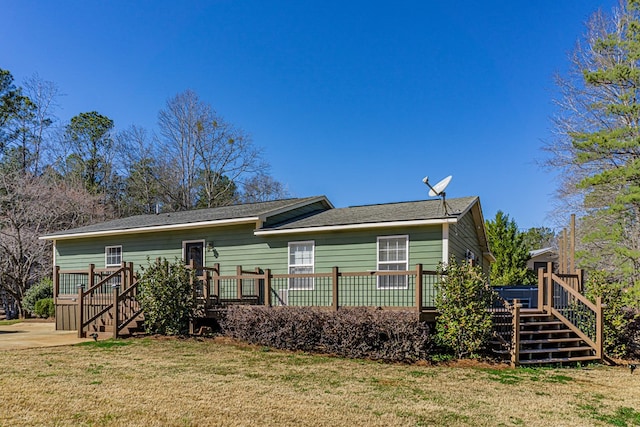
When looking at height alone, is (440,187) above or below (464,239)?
above

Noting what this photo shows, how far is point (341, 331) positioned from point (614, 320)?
231 inches

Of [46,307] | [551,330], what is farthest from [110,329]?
[551,330]

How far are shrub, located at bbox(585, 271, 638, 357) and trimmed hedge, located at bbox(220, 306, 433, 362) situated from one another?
4.01 m

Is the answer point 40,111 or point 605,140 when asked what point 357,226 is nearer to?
point 605,140

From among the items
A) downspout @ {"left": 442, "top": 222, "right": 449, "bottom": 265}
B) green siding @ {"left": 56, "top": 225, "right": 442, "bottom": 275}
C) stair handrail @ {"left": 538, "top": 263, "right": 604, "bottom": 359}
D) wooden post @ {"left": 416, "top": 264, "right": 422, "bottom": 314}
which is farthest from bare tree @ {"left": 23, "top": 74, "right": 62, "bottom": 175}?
stair handrail @ {"left": 538, "top": 263, "right": 604, "bottom": 359}

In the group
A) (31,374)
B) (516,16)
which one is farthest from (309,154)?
(31,374)

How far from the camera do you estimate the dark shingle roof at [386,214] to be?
1167cm

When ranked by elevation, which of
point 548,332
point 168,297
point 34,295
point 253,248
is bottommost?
point 34,295

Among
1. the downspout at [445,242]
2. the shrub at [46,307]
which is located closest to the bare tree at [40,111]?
the shrub at [46,307]

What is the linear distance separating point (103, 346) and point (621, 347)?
10990mm

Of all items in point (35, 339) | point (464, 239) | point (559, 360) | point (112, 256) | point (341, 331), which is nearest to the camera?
point (559, 360)

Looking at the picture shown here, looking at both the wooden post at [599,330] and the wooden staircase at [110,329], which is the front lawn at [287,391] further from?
the wooden staircase at [110,329]

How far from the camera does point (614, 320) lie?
987 centimetres

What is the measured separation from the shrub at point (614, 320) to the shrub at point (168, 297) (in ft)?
30.0
